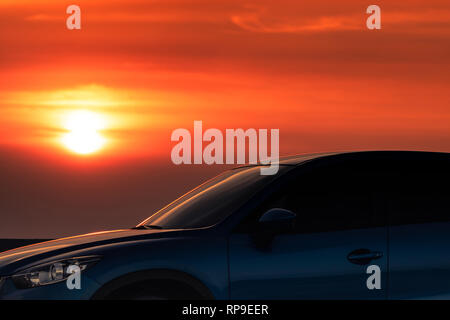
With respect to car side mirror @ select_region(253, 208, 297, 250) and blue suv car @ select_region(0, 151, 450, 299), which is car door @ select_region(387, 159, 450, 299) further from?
car side mirror @ select_region(253, 208, 297, 250)

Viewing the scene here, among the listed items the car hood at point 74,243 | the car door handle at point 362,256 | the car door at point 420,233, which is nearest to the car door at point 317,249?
the car door handle at point 362,256

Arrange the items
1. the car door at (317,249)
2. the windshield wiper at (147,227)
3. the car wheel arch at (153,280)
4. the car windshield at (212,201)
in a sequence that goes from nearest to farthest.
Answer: the car wheel arch at (153,280) → the car door at (317,249) → the car windshield at (212,201) → the windshield wiper at (147,227)

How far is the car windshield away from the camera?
6.18m

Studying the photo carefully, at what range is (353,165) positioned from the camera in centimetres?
646

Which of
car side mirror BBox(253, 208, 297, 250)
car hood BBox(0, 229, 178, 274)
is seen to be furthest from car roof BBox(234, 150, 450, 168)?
car hood BBox(0, 229, 178, 274)

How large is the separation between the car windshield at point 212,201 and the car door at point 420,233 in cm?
99

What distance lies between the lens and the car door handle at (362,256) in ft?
19.5

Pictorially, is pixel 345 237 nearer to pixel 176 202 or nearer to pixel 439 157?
pixel 439 157

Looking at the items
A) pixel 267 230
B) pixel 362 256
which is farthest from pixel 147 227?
pixel 362 256

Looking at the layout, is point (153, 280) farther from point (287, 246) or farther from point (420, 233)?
point (420, 233)

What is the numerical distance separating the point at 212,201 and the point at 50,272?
1.51 meters

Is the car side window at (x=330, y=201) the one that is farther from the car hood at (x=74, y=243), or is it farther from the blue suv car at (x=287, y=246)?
the car hood at (x=74, y=243)

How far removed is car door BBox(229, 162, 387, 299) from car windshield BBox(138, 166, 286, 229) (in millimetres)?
260

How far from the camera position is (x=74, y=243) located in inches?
246
